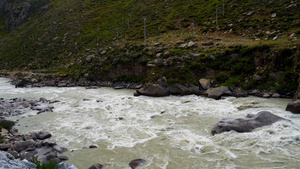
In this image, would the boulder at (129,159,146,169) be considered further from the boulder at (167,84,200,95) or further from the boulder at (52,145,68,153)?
the boulder at (167,84,200,95)

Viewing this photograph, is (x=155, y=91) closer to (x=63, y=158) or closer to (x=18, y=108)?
(x=18, y=108)

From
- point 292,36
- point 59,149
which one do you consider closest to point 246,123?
point 59,149

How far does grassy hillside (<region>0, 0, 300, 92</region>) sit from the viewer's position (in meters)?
27.6

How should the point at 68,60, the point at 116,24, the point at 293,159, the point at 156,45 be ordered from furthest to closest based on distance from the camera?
the point at 116,24 → the point at 68,60 → the point at 156,45 → the point at 293,159

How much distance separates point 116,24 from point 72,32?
1508cm

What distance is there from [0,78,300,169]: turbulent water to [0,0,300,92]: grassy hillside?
7494mm

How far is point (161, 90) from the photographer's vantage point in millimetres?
24500

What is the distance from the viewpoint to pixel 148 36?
156 ft

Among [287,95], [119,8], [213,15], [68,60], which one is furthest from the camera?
[119,8]

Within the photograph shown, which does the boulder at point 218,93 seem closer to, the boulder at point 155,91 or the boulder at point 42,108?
the boulder at point 155,91

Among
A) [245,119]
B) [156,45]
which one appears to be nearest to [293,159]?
[245,119]

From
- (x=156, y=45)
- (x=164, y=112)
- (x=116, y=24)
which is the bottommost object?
(x=164, y=112)

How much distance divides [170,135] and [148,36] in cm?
3672

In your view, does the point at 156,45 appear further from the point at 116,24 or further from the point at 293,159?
the point at 116,24
